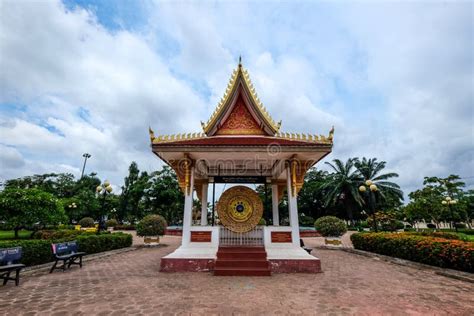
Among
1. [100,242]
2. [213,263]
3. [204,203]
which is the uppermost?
[204,203]

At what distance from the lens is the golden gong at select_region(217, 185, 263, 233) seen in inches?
329

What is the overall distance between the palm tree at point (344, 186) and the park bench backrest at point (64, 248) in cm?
2979

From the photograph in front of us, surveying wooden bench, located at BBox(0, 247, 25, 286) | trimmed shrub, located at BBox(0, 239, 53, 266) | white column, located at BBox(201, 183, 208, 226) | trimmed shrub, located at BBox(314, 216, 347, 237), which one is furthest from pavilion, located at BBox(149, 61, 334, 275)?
trimmed shrub, located at BBox(314, 216, 347, 237)

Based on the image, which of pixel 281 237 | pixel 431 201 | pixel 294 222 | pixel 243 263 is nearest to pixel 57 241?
pixel 243 263

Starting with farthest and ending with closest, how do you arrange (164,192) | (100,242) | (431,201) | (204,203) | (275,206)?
(164,192) → (431,201) → (100,242) → (275,206) → (204,203)

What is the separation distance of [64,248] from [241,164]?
22.9ft

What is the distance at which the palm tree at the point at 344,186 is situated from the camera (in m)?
32.7

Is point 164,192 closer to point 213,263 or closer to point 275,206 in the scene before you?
point 275,206

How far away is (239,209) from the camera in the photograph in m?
8.54

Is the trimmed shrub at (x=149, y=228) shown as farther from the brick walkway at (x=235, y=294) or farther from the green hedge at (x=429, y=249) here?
the green hedge at (x=429, y=249)

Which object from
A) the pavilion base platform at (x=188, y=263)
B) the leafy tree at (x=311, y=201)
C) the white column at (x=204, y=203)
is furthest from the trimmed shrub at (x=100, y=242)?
the leafy tree at (x=311, y=201)

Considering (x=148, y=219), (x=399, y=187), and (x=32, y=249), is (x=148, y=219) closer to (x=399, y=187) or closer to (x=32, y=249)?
(x=32, y=249)

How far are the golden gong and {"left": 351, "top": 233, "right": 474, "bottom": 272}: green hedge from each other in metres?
5.82

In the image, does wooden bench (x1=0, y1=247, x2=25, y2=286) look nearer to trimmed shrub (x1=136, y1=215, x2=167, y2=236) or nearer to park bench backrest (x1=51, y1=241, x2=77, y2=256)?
park bench backrest (x1=51, y1=241, x2=77, y2=256)
